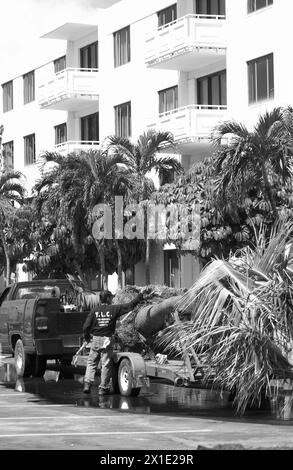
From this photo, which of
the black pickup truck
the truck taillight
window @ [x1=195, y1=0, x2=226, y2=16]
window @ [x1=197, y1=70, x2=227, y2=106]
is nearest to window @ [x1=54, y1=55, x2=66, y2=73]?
window @ [x1=195, y1=0, x2=226, y2=16]

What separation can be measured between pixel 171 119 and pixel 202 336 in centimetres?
2177

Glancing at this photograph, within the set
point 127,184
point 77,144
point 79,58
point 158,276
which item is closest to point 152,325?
point 127,184

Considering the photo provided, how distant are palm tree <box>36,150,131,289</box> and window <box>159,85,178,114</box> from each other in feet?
21.0

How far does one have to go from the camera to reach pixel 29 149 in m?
51.7

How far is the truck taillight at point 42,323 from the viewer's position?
64.4 ft

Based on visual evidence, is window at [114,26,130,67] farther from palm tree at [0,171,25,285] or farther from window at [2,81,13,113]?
window at [2,81,13,113]

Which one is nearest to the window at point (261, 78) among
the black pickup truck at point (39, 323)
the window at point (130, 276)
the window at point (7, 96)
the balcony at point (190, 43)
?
the balcony at point (190, 43)

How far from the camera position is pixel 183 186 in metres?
27.4

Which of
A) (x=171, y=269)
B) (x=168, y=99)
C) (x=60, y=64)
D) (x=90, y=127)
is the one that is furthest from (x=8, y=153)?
(x=171, y=269)

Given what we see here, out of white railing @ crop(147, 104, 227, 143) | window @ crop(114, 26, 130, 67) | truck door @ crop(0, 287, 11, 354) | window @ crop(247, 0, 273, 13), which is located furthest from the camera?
window @ crop(114, 26, 130, 67)

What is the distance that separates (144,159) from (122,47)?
12.2 m

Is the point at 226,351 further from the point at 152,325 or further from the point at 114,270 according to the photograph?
the point at 114,270

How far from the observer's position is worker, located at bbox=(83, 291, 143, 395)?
16.9 meters

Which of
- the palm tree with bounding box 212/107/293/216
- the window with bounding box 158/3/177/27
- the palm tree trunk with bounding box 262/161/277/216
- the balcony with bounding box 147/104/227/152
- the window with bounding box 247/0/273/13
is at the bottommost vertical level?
the palm tree trunk with bounding box 262/161/277/216
